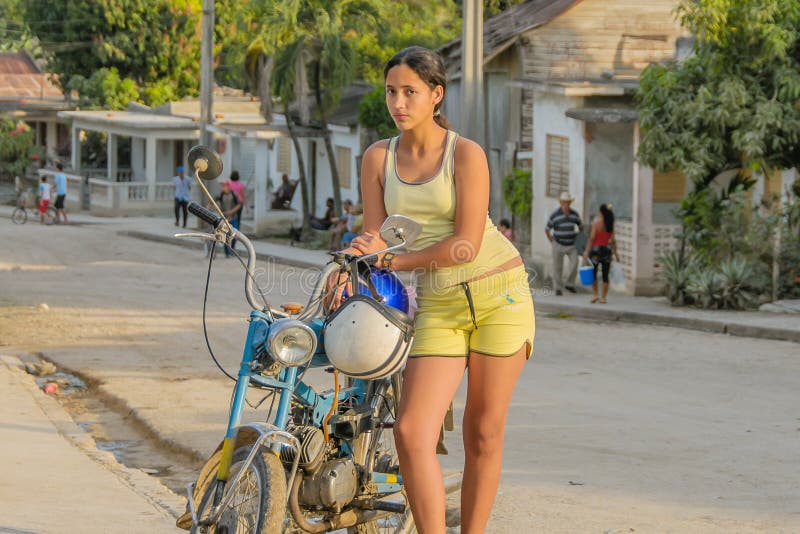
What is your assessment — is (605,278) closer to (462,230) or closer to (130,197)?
(462,230)

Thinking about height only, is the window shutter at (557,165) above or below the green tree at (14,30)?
below

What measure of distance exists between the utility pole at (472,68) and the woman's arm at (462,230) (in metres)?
15.4

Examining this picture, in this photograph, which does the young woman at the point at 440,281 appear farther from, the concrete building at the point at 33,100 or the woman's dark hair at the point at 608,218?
the concrete building at the point at 33,100

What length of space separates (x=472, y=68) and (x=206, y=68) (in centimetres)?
1485

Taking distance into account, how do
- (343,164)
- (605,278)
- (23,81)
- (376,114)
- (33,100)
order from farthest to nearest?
(23,81) < (33,100) < (343,164) < (376,114) < (605,278)

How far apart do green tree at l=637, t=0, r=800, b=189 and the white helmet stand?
1462cm

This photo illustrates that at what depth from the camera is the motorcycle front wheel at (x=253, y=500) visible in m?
4.57

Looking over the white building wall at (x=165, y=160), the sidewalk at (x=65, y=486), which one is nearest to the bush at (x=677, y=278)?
the sidewalk at (x=65, y=486)

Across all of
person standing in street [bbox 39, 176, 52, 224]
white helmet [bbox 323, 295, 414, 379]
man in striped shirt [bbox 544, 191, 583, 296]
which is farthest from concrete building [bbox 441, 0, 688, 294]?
white helmet [bbox 323, 295, 414, 379]

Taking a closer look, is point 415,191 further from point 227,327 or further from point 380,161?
point 227,327

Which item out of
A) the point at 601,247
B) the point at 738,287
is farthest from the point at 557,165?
the point at 738,287

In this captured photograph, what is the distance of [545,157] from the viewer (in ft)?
79.2

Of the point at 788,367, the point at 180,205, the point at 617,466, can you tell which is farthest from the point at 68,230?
the point at 617,466

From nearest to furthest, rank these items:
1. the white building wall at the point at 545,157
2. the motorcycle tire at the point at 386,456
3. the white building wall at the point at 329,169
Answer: the motorcycle tire at the point at 386,456 < the white building wall at the point at 545,157 < the white building wall at the point at 329,169
